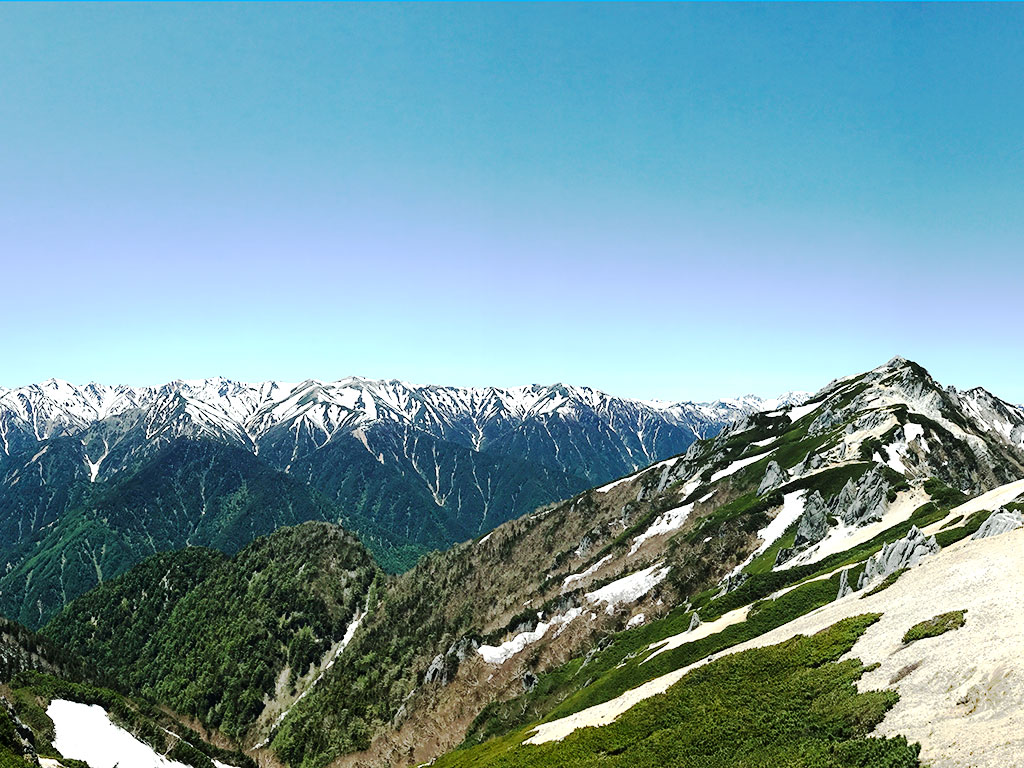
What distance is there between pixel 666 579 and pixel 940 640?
241ft

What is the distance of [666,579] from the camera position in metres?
104

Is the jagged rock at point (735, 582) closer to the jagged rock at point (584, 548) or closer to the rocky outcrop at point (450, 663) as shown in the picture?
the rocky outcrop at point (450, 663)

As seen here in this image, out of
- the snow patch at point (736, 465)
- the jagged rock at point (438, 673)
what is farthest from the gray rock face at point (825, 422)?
the jagged rock at point (438, 673)

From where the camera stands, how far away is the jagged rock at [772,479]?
12175cm

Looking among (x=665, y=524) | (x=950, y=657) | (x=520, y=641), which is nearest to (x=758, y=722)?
(x=950, y=657)

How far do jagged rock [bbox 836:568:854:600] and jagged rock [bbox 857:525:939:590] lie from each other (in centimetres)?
87

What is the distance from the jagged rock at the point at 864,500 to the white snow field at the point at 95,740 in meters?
132

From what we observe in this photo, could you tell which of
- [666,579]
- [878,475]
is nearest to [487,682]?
[666,579]

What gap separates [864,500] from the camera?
3285 inches

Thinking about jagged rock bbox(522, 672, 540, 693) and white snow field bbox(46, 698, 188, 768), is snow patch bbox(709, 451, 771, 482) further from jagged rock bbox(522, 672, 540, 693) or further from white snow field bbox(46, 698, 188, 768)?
white snow field bbox(46, 698, 188, 768)

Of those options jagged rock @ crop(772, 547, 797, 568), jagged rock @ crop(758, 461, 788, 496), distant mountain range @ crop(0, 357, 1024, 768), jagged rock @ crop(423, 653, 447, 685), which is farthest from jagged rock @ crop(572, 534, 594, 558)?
jagged rock @ crop(772, 547, 797, 568)

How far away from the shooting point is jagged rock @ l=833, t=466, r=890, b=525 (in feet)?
266

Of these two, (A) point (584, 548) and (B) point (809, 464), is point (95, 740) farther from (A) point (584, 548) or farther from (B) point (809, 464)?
(B) point (809, 464)

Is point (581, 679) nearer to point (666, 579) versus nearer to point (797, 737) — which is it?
point (666, 579)
